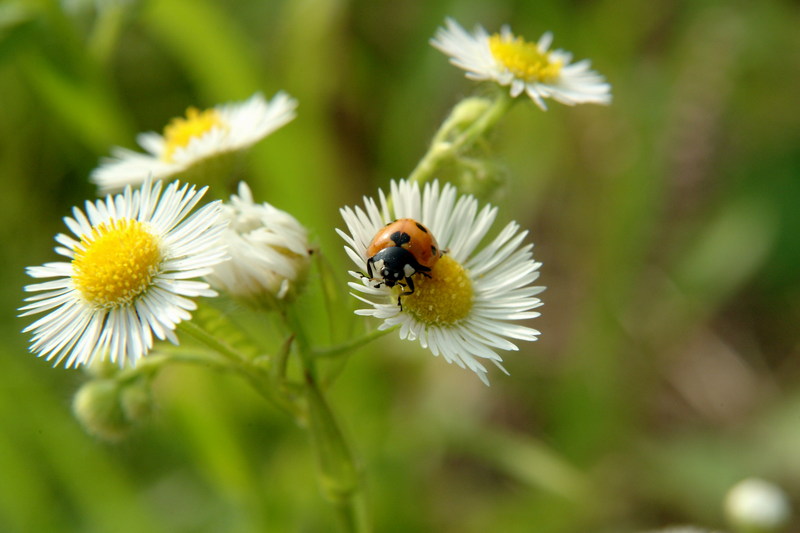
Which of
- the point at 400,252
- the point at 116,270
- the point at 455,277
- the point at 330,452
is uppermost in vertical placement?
the point at 455,277

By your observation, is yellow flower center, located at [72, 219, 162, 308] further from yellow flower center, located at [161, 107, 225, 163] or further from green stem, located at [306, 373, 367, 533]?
yellow flower center, located at [161, 107, 225, 163]

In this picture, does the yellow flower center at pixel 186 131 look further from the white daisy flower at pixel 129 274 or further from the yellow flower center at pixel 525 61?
the yellow flower center at pixel 525 61

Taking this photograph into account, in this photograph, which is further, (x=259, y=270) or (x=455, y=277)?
(x=455, y=277)

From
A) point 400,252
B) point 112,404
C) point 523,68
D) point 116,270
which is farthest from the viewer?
point 523,68

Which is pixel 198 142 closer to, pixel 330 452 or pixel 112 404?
pixel 112 404

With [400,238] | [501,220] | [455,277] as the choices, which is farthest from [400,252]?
[501,220]

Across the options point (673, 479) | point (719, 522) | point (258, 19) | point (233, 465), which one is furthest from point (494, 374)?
point (258, 19)

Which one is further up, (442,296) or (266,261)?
(442,296)
